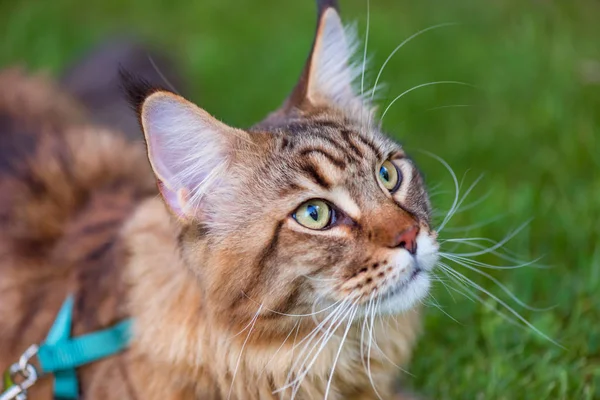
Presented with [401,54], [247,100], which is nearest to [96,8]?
[247,100]

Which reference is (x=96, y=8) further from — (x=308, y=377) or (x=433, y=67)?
(x=308, y=377)

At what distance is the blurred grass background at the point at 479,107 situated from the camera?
2.49 meters

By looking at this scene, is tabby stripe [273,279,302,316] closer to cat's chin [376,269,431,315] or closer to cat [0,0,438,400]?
cat [0,0,438,400]

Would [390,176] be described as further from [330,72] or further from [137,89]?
[137,89]

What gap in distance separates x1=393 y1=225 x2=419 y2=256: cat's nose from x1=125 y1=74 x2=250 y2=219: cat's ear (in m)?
0.49

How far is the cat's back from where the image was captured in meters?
2.19

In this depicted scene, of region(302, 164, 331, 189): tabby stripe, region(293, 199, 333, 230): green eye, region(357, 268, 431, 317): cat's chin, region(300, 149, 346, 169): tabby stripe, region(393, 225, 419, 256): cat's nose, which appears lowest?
region(357, 268, 431, 317): cat's chin

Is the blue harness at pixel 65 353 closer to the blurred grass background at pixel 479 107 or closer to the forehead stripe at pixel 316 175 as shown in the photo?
the forehead stripe at pixel 316 175

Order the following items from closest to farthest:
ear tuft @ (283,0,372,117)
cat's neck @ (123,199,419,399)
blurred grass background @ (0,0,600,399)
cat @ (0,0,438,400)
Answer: cat @ (0,0,438,400) → cat's neck @ (123,199,419,399) → ear tuft @ (283,0,372,117) → blurred grass background @ (0,0,600,399)

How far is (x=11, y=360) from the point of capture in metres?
2.21

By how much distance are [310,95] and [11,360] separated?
1249mm

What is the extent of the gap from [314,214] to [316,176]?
0.10 meters

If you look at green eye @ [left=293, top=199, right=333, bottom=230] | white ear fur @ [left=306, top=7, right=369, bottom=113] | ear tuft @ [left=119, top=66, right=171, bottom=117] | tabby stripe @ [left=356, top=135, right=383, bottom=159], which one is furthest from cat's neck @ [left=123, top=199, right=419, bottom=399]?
white ear fur @ [left=306, top=7, right=369, bottom=113]

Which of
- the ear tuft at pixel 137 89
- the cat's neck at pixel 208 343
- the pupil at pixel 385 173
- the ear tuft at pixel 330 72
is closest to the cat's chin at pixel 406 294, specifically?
the cat's neck at pixel 208 343
